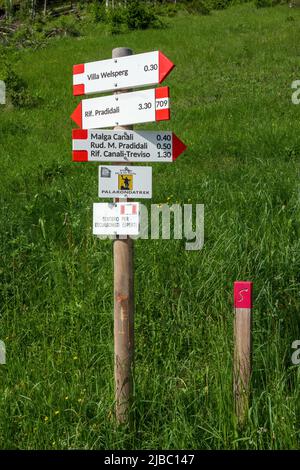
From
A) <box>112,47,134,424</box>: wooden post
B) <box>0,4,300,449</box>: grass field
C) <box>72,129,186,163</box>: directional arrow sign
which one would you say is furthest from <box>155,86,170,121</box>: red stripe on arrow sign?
<box>0,4,300,449</box>: grass field

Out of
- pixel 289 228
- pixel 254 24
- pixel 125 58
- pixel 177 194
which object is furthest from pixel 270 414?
pixel 254 24

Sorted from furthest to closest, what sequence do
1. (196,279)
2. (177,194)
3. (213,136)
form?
(213,136) < (177,194) < (196,279)

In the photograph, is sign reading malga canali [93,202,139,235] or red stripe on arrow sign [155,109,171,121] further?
sign reading malga canali [93,202,139,235]

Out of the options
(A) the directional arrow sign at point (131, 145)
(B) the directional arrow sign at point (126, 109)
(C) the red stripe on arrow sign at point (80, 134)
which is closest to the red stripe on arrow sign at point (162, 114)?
(B) the directional arrow sign at point (126, 109)

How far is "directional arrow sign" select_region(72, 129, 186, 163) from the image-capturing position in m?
3.42

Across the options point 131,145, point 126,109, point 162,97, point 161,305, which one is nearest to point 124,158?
point 131,145

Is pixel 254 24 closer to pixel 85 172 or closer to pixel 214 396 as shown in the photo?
pixel 85 172

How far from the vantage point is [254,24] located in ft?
73.0

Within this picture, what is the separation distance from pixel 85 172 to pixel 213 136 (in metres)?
2.51

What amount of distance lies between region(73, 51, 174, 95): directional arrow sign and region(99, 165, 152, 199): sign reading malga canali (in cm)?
46

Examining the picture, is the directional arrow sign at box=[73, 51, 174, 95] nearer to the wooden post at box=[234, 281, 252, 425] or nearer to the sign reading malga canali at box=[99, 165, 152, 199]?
the sign reading malga canali at box=[99, 165, 152, 199]

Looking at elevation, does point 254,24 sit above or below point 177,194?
above

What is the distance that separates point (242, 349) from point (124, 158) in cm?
123

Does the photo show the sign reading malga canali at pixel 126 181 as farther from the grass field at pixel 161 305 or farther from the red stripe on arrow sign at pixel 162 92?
A: the grass field at pixel 161 305
